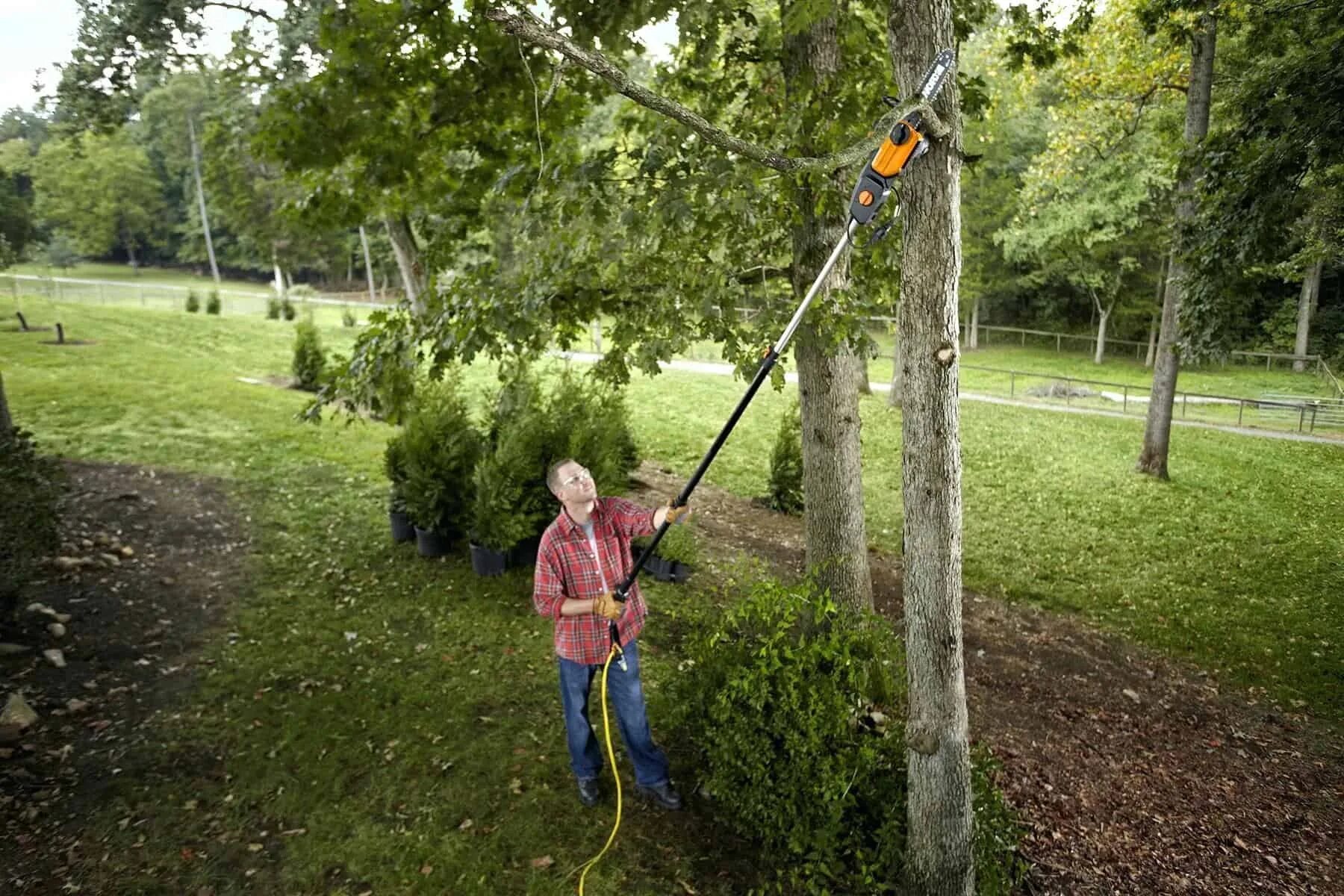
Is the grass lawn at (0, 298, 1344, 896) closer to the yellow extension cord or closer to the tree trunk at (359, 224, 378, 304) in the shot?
the yellow extension cord

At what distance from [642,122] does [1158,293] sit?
28.2m

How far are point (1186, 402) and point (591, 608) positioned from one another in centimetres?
→ 2003

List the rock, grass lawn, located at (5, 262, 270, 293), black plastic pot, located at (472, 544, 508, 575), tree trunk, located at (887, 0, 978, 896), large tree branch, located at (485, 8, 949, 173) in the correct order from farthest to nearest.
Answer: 1. grass lawn, located at (5, 262, 270, 293)
2. black plastic pot, located at (472, 544, 508, 575)
3. the rock
4. tree trunk, located at (887, 0, 978, 896)
5. large tree branch, located at (485, 8, 949, 173)

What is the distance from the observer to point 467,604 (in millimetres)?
6809

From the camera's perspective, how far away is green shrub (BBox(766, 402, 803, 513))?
984 cm

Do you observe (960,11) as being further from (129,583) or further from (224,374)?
(224,374)

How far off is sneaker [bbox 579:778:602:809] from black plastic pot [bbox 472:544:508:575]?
3089 millimetres

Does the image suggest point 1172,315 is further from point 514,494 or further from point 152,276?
point 152,276

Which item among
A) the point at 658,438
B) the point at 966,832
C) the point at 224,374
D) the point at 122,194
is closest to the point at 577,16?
the point at 966,832

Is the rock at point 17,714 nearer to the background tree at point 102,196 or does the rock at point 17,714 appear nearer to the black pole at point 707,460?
the black pole at point 707,460

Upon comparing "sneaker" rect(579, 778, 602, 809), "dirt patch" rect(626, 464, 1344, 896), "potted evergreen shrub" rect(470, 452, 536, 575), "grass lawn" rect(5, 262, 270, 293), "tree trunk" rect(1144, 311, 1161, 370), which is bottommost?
"dirt patch" rect(626, 464, 1344, 896)

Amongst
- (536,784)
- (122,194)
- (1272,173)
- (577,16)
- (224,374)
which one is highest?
(122,194)

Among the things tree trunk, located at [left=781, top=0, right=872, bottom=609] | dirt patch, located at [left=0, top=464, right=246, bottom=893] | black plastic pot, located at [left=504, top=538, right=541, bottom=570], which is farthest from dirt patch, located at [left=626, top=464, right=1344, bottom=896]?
dirt patch, located at [left=0, top=464, right=246, bottom=893]

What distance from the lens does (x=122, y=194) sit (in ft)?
152
